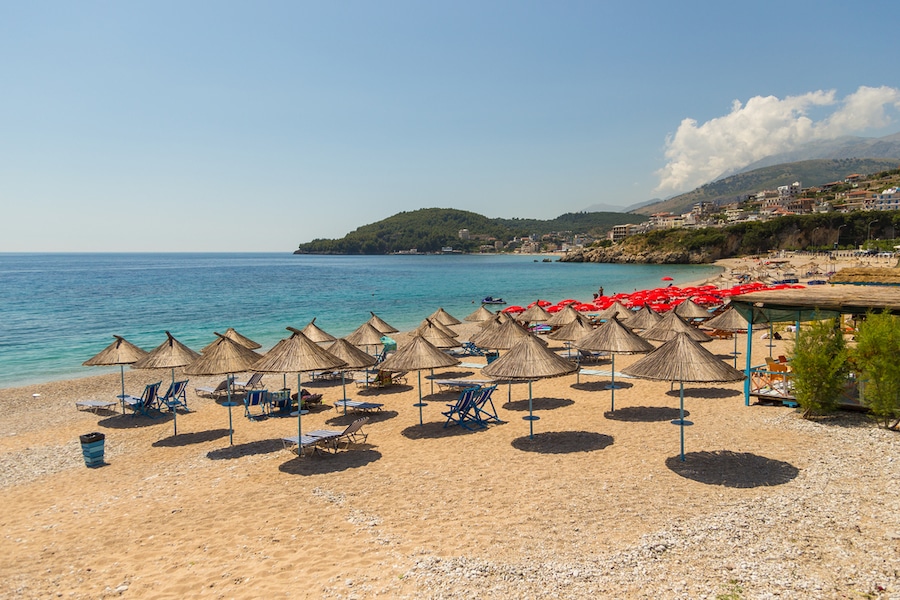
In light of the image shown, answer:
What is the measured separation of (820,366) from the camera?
9883 millimetres

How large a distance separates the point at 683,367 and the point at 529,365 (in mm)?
2645

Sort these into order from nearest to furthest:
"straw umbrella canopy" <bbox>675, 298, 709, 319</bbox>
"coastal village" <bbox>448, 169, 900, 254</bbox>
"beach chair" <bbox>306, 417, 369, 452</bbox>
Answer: "beach chair" <bbox>306, 417, 369, 452</bbox> < "straw umbrella canopy" <bbox>675, 298, 709, 319</bbox> < "coastal village" <bbox>448, 169, 900, 254</bbox>

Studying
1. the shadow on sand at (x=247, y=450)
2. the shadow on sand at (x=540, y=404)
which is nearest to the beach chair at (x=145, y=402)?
the shadow on sand at (x=247, y=450)

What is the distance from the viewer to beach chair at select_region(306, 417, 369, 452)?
984 centimetres

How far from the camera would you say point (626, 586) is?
4969 mm

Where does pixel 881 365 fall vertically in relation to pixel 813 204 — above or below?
below

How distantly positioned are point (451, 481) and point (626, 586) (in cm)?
355

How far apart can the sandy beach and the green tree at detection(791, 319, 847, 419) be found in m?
0.53

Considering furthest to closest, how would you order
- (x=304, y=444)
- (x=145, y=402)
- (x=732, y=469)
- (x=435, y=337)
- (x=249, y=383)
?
(x=249, y=383) → (x=435, y=337) → (x=145, y=402) → (x=304, y=444) → (x=732, y=469)

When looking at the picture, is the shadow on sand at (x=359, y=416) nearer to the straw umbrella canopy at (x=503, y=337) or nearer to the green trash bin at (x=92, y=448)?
the straw umbrella canopy at (x=503, y=337)

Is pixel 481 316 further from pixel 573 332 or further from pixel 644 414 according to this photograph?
pixel 644 414

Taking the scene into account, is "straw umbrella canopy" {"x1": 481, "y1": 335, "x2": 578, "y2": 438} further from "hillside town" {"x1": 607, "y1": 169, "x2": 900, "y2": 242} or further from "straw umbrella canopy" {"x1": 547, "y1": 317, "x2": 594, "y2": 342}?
"hillside town" {"x1": 607, "y1": 169, "x2": 900, "y2": 242}

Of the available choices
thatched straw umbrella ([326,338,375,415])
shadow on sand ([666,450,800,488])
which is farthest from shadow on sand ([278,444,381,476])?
shadow on sand ([666,450,800,488])

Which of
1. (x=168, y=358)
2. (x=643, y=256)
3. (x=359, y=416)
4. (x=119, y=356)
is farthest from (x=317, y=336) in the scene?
(x=643, y=256)
